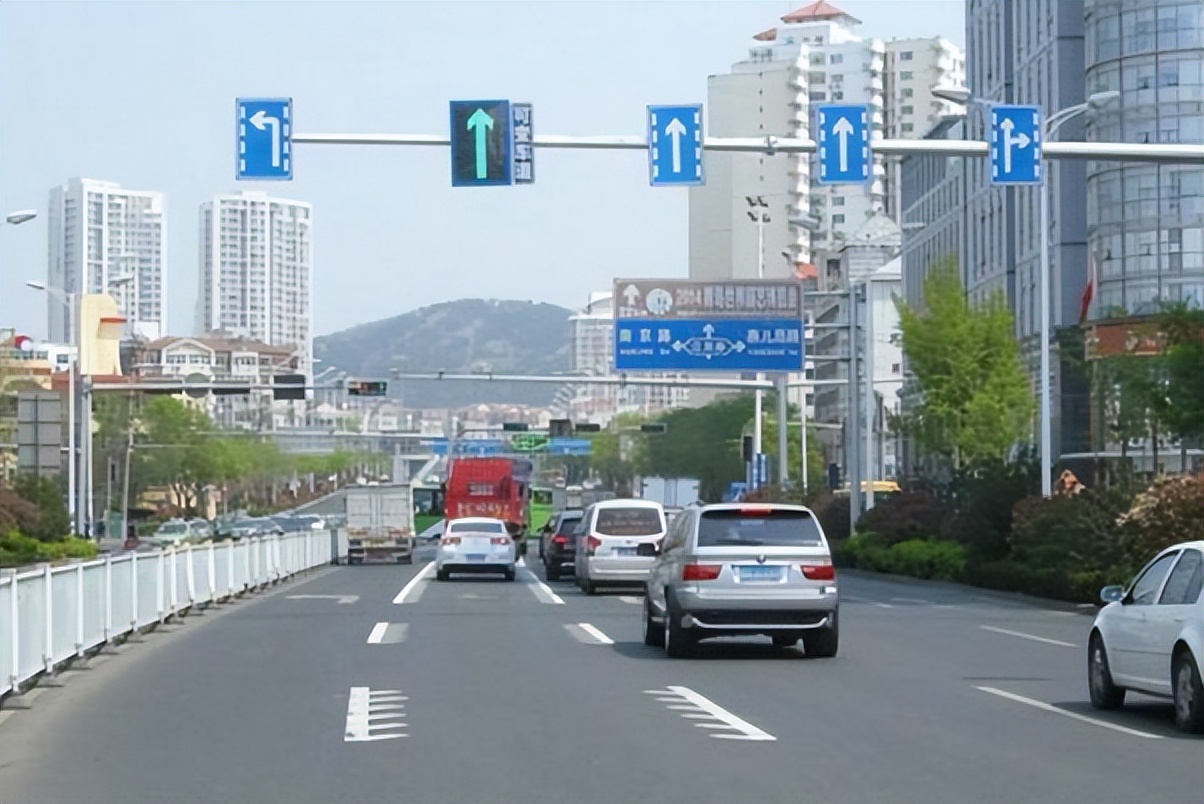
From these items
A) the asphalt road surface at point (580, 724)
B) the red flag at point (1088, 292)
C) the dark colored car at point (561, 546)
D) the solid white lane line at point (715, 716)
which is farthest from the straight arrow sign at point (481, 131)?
the red flag at point (1088, 292)

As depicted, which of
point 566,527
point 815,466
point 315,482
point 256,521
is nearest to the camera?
point 566,527

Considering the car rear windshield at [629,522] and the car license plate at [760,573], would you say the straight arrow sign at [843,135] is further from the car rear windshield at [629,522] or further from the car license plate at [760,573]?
the car rear windshield at [629,522]

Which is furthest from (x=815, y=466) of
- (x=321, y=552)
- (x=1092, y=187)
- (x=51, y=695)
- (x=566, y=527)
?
(x=51, y=695)

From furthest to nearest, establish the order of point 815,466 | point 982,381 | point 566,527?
point 815,466 < point 982,381 < point 566,527

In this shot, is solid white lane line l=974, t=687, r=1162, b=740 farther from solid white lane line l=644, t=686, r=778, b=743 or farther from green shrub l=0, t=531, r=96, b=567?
green shrub l=0, t=531, r=96, b=567

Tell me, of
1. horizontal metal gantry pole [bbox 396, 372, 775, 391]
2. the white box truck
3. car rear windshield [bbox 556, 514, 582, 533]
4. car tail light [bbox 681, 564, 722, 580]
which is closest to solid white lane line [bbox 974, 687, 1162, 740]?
car tail light [bbox 681, 564, 722, 580]

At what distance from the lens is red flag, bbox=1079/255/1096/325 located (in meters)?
65.6

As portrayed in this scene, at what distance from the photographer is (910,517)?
5925 centimetres

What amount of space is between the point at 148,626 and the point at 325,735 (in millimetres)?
14676

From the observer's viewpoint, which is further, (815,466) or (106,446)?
(815,466)

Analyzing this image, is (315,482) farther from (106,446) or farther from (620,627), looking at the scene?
(620,627)

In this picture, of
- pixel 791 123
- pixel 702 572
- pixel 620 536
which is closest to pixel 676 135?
pixel 702 572

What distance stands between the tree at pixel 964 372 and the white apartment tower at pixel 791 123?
96704 mm

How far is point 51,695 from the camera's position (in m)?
20.4
